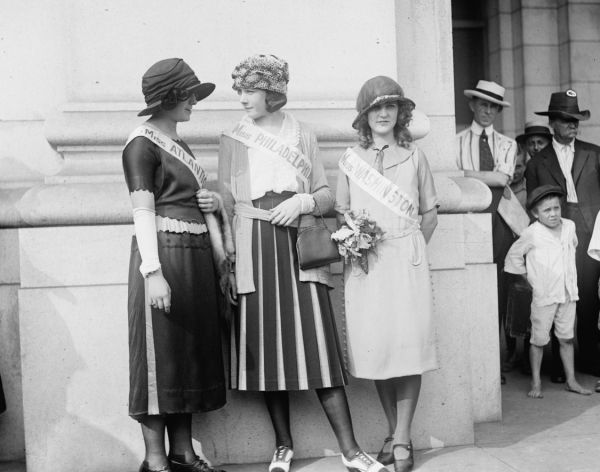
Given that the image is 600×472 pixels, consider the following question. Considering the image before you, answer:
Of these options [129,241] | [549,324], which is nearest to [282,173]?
[129,241]

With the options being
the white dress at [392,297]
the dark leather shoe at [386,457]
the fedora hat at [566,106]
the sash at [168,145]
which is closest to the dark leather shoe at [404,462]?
the dark leather shoe at [386,457]

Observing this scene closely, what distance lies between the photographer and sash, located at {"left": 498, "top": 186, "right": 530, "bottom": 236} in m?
7.01

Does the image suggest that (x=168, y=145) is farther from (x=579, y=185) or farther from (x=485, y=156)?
(x=579, y=185)

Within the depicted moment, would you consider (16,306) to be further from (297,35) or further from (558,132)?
(558,132)

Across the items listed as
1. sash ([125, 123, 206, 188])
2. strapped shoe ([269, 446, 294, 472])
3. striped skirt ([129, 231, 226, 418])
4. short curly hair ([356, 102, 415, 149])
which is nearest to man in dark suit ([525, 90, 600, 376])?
short curly hair ([356, 102, 415, 149])

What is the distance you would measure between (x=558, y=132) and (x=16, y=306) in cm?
463

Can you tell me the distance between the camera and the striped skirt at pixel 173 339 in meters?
4.53

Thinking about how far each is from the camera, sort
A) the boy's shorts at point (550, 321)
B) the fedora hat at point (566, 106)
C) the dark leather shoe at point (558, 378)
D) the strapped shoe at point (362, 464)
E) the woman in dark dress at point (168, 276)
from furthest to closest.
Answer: the fedora hat at point (566, 106)
the dark leather shoe at point (558, 378)
the boy's shorts at point (550, 321)
the strapped shoe at point (362, 464)
the woman in dark dress at point (168, 276)

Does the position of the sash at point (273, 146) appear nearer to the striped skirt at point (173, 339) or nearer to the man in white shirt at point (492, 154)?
the striped skirt at point (173, 339)

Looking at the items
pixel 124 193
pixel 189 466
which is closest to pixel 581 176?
pixel 124 193

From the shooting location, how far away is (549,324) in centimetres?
666

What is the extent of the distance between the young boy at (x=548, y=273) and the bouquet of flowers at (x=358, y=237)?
2259mm

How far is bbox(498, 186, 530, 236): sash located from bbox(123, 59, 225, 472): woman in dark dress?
3.13m

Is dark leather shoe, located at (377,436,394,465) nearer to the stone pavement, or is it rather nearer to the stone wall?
the stone pavement
